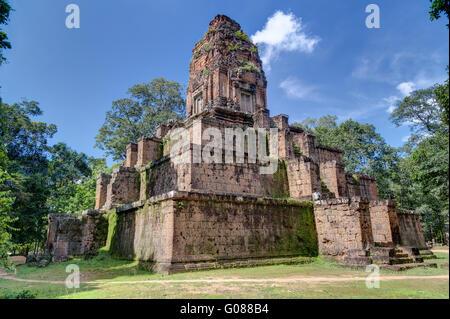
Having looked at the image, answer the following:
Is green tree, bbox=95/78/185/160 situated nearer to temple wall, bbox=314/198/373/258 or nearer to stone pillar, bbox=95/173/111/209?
stone pillar, bbox=95/173/111/209

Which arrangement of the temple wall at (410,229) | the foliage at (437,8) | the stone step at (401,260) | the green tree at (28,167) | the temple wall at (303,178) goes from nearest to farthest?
1. the foliage at (437,8)
2. the stone step at (401,260)
3. the temple wall at (303,178)
4. the temple wall at (410,229)
5. the green tree at (28,167)

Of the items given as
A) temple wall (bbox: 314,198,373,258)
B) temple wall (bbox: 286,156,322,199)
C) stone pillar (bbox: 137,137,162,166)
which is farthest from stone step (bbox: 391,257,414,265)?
stone pillar (bbox: 137,137,162,166)

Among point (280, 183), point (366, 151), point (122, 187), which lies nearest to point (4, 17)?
point (122, 187)

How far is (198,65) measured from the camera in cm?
2292

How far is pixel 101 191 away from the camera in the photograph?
1861 centimetres

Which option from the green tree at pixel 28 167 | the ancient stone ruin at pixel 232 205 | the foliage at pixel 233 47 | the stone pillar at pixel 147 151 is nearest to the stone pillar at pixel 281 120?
the ancient stone ruin at pixel 232 205

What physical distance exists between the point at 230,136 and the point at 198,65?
9363 millimetres

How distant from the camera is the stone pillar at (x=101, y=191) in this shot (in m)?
18.3

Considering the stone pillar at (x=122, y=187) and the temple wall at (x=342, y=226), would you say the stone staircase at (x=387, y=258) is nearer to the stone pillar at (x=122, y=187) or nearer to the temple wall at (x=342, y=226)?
the temple wall at (x=342, y=226)

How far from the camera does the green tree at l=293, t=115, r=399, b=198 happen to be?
29.9 meters

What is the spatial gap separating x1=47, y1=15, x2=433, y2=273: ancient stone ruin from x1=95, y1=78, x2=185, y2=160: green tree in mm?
11208

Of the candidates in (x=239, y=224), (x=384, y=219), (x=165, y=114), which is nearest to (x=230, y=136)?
(x=239, y=224)

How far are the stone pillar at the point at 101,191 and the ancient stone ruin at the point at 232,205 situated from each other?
0.06 m
